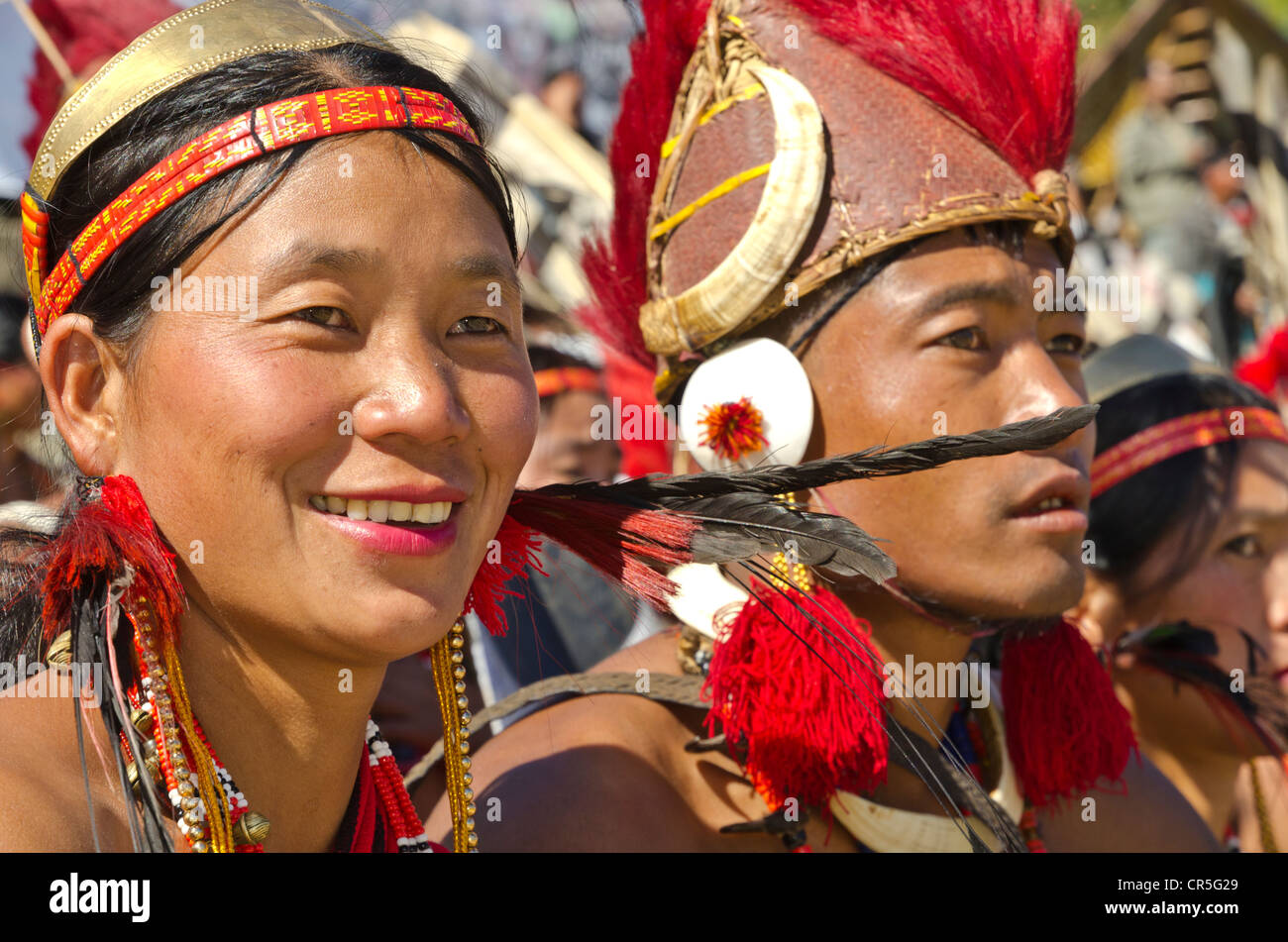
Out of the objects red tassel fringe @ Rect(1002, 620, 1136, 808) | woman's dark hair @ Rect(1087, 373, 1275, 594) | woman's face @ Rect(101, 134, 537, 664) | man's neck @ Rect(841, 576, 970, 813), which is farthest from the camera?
woman's dark hair @ Rect(1087, 373, 1275, 594)

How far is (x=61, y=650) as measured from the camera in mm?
1721

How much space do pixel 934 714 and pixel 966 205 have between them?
43.1 inches

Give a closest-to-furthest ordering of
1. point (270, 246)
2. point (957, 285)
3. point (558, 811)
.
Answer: point (270, 246) → point (558, 811) → point (957, 285)

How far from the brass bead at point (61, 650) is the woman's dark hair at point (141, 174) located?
63mm

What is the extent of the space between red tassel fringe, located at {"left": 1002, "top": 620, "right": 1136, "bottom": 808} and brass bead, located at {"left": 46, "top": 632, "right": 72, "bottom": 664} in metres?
2.05

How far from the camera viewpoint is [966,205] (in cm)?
252

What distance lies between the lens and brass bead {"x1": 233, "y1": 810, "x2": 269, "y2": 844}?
1.74 m

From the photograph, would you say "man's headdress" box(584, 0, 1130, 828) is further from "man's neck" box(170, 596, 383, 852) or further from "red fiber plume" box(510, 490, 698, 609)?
"man's neck" box(170, 596, 383, 852)

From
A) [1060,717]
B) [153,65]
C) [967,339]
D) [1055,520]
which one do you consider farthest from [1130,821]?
[153,65]

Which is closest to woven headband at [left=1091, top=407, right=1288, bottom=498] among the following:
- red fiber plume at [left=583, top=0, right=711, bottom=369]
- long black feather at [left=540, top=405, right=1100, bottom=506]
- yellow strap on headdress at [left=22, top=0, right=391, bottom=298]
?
red fiber plume at [left=583, top=0, right=711, bottom=369]

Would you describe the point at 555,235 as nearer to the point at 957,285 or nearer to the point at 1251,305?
the point at 957,285

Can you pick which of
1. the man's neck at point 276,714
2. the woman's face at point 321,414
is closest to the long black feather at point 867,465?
the woman's face at point 321,414

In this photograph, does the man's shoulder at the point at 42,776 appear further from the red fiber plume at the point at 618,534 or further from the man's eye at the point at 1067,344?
the man's eye at the point at 1067,344

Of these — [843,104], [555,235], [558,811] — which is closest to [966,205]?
[843,104]
